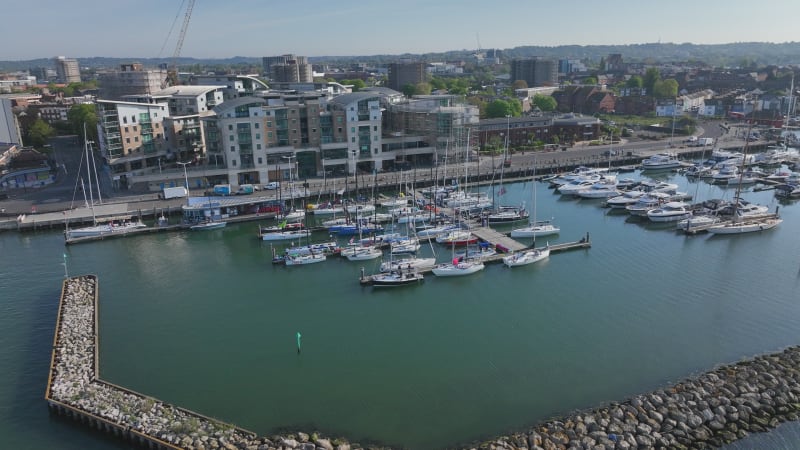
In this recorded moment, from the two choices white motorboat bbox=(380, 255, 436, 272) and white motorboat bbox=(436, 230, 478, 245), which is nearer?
white motorboat bbox=(380, 255, 436, 272)

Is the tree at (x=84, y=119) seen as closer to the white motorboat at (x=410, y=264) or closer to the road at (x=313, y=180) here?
the road at (x=313, y=180)

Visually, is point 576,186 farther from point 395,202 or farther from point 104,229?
point 104,229

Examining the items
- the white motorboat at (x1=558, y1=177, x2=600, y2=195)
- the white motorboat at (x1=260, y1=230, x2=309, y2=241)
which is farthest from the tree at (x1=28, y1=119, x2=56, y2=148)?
the white motorboat at (x1=558, y1=177, x2=600, y2=195)

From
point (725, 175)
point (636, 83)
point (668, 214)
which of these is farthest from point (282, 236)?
point (636, 83)

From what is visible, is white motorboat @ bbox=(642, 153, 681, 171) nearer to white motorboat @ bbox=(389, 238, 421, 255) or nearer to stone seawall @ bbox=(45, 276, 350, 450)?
white motorboat @ bbox=(389, 238, 421, 255)

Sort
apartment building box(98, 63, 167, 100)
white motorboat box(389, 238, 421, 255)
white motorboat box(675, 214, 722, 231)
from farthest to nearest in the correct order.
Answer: apartment building box(98, 63, 167, 100), white motorboat box(675, 214, 722, 231), white motorboat box(389, 238, 421, 255)

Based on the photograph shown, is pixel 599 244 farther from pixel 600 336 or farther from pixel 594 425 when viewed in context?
pixel 594 425

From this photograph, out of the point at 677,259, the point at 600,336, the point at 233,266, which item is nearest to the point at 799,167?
the point at 677,259

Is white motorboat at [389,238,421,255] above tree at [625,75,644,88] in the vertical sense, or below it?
below

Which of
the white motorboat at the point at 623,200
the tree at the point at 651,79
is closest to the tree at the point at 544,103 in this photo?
the tree at the point at 651,79
